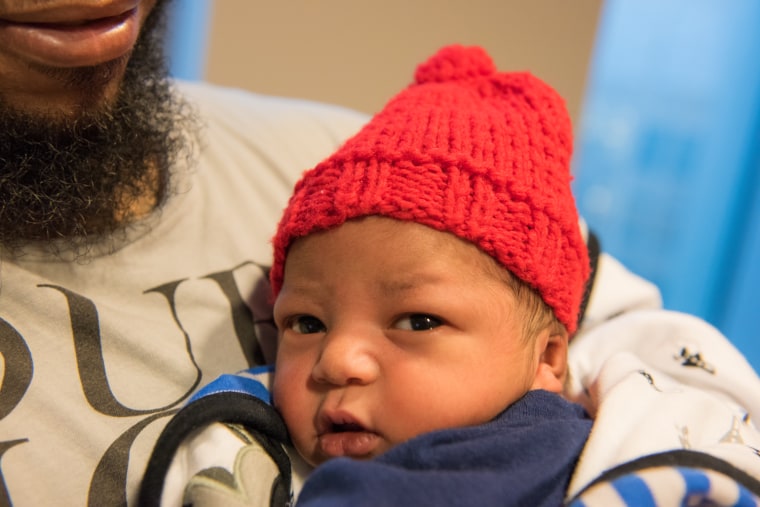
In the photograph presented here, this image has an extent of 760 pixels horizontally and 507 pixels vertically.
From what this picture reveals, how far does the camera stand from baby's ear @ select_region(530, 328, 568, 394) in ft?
3.05

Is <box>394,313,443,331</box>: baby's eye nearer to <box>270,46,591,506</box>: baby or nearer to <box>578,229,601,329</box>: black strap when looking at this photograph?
<box>270,46,591,506</box>: baby

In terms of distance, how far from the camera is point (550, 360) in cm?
97

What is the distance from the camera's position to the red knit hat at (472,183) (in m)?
0.86

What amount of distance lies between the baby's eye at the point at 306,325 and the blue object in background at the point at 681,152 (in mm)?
1831

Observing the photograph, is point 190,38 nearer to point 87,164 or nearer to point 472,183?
point 87,164

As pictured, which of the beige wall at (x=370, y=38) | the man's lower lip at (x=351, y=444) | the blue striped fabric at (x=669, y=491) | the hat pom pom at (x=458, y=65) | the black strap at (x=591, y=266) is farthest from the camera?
the beige wall at (x=370, y=38)

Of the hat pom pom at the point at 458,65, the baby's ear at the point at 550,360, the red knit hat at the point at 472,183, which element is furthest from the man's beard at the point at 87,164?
the baby's ear at the point at 550,360

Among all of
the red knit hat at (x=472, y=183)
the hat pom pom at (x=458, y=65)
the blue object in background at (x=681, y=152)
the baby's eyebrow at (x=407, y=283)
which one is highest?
the hat pom pom at (x=458, y=65)

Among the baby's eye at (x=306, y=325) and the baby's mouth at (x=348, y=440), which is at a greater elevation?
the baby's eye at (x=306, y=325)

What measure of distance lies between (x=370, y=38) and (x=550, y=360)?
1642 mm

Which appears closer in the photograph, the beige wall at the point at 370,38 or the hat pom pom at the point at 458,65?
the hat pom pom at the point at 458,65

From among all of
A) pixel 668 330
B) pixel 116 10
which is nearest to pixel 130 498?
pixel 116 10

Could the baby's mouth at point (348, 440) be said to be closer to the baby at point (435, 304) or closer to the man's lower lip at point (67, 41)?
the baby at point (435, 304)

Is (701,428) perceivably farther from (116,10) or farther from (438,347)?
(116,10)
